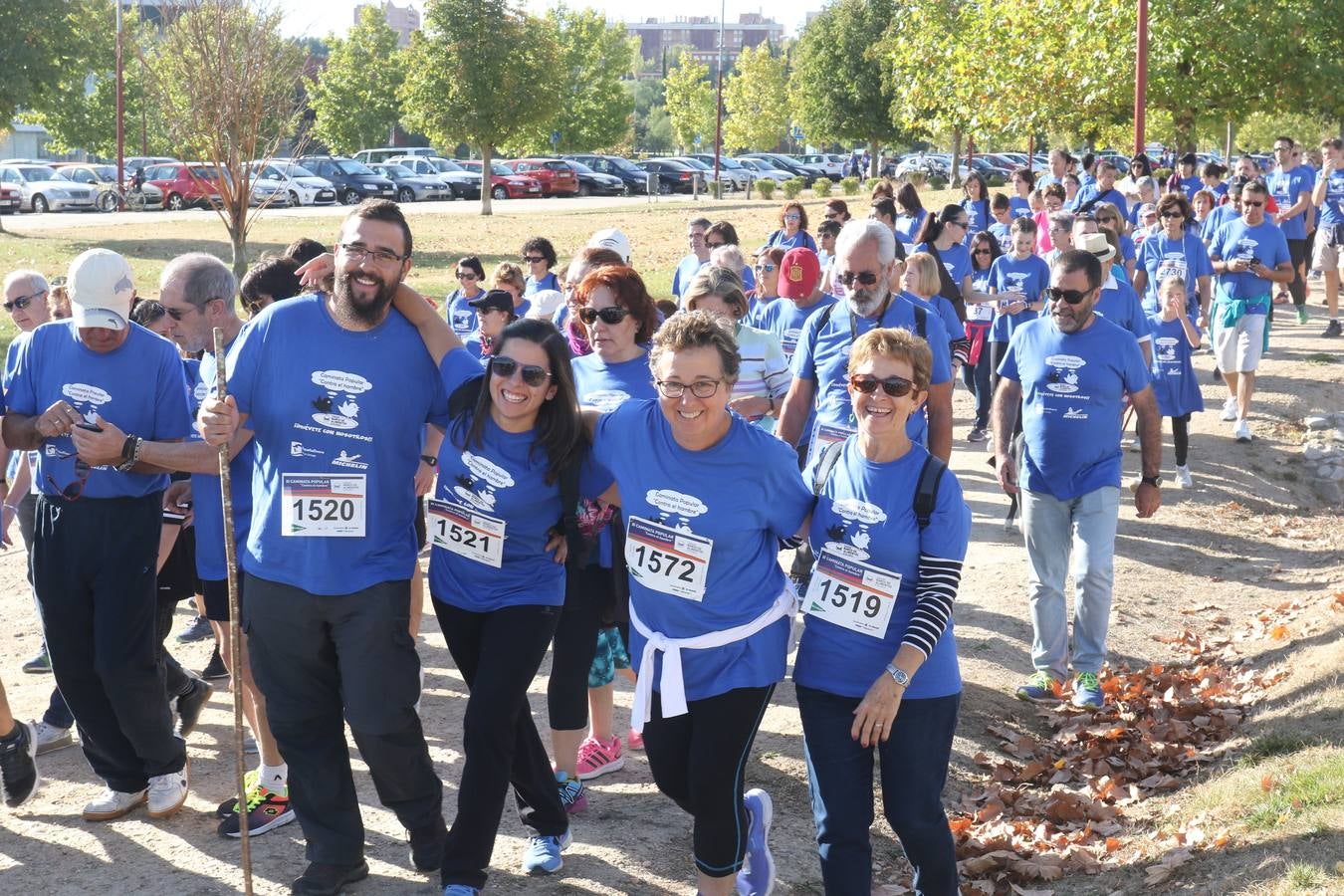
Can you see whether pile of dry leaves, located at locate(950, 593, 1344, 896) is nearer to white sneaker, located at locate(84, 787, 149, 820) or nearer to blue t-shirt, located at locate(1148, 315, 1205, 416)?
blue t-shirt, located at locate(1148, 315, 1205, 416)

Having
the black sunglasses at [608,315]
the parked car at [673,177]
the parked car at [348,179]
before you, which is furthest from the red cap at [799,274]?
the parked car at [673,177]

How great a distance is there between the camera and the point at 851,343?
6.40 metres

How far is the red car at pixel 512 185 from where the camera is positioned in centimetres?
5162

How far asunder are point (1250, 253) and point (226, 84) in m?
15.8


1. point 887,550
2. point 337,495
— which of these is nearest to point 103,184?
point 337,495

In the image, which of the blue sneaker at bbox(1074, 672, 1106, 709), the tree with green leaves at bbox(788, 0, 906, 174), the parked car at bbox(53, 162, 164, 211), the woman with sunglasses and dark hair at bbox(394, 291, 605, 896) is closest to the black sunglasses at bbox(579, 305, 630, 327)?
the woman with sunglasses and dark hair at bbox(394, 291, 605, 896)

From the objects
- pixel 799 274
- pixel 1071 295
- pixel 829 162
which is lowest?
pixel 1071 295

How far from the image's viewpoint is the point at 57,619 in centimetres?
532

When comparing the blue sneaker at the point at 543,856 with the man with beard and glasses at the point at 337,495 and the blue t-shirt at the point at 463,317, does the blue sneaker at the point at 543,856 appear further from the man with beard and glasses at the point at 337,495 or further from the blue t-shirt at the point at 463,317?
the blue t-shirt at the point at 463,317

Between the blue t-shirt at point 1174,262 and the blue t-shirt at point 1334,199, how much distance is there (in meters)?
7.27

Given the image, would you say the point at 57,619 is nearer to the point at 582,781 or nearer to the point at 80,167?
the point at 582,781

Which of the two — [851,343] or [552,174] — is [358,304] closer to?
[851,343]

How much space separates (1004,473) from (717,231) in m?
3.94

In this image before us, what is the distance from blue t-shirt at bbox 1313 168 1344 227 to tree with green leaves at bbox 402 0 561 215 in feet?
84.7
